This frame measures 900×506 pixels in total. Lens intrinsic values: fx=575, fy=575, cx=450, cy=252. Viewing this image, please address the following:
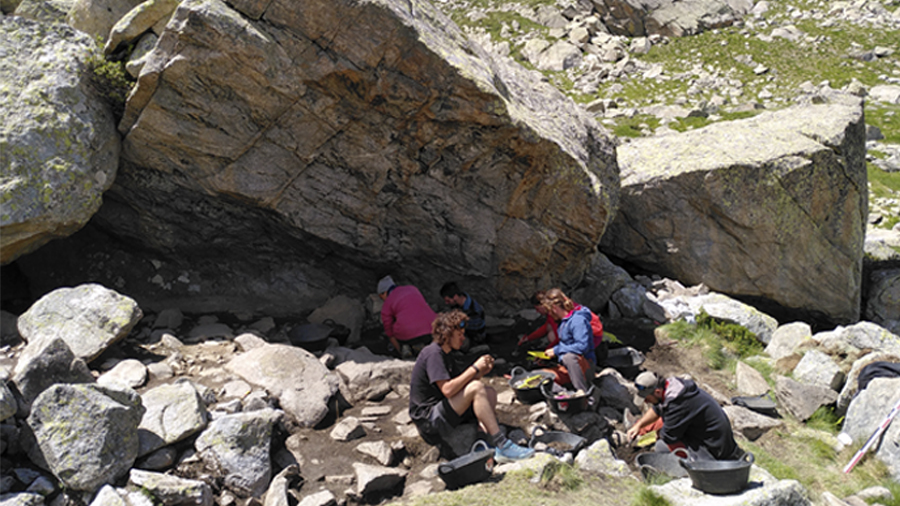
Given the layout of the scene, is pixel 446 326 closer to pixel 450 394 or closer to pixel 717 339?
pixel 450 394

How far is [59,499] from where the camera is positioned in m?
6.04

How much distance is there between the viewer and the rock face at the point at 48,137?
8.72m

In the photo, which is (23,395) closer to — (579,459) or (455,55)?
(579,459)

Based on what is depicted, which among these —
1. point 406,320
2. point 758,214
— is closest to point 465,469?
point 406,320

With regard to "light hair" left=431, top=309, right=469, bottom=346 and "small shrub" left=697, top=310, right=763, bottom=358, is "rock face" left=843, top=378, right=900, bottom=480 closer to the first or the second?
"small shrub" left=697, top=310, right=763, bottom=358

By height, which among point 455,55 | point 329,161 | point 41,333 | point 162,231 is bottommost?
point 41,333

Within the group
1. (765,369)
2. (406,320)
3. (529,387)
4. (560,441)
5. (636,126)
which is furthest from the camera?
(636,126)

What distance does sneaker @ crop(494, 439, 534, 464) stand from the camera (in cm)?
743

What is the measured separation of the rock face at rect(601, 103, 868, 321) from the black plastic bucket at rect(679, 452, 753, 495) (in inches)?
357

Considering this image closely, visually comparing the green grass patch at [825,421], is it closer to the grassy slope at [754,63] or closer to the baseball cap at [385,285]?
the baseball cap at [385,285]

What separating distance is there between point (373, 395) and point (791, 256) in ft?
38.8

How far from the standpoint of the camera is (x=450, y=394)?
7.62m

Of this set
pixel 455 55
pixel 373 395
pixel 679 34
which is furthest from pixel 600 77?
pixel 373 395

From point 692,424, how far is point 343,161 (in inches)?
288
